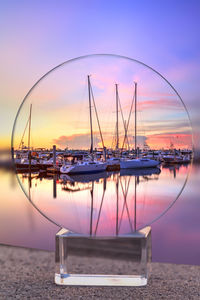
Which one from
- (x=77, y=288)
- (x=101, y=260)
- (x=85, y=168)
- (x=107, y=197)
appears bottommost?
(x=77, y=288)

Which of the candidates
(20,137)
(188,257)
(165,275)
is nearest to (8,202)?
(188,257)

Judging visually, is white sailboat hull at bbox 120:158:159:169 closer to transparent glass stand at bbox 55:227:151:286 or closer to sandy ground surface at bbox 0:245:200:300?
transparent glass stand at bbox 55:227:151:286

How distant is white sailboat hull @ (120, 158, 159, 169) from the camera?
3.27 metres

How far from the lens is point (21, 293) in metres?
4.61

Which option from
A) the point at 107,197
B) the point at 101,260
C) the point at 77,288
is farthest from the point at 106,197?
the point at 77,288

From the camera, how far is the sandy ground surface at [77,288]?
4.48 metres

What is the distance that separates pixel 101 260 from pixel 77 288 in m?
0.94

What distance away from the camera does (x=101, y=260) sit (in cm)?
402

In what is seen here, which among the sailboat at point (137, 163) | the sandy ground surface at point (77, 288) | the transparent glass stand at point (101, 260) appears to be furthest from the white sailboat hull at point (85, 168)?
the sandy ground surface at point (77, 288)

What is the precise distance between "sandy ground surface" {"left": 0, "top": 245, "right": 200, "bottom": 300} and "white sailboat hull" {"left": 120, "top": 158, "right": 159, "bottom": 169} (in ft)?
3.77

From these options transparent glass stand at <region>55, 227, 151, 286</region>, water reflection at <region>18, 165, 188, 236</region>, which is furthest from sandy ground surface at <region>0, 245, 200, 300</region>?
water reflection at <region>18, 165, 188, 236</region>

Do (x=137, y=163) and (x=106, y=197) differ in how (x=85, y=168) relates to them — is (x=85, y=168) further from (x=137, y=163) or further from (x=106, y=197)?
(x=137, y=163)

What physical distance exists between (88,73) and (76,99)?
24 cm

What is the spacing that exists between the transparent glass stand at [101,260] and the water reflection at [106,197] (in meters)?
0.61
